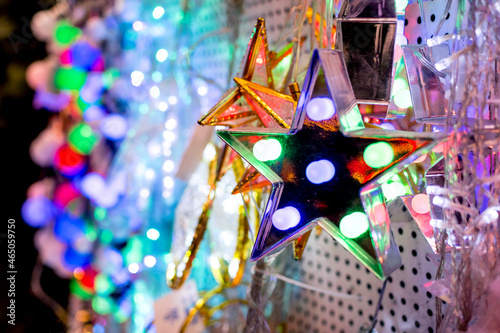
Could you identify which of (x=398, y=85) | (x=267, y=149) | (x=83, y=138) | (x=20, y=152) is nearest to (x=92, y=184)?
(x=83, y=138)

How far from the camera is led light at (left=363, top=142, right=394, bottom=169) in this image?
36 cm

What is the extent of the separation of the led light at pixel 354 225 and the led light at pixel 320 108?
0.38 feet

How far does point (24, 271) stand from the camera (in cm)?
126

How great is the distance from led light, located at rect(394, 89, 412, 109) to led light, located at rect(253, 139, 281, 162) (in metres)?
0.17

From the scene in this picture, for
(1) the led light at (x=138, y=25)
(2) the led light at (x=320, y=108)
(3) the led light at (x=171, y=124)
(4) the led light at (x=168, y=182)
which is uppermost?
(1) the led light at (x=138, y=25)

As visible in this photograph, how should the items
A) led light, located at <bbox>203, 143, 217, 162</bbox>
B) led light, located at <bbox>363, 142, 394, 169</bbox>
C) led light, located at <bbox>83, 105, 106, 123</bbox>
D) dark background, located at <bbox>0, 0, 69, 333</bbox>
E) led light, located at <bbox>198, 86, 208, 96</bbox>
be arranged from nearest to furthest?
led light, located at <bbox>363, 142, 394, 169</bbox> → led light, located at <bbox>203, 143, 217, 162</bbox> → led light, located at <bbox>198, 86, 208, 96</bbox> → led light, located at <bbox>83, 105, 106, 123</bbox> → dark background, located at <bbox>0, 0, 69, 333</bbox>

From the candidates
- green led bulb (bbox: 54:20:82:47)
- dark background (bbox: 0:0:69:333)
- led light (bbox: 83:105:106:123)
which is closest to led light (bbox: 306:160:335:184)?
led light (bbox: 83:105:106:123)

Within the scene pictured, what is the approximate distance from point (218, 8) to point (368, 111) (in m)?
0.59

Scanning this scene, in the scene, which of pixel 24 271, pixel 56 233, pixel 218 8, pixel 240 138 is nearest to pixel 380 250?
pixel 240 138

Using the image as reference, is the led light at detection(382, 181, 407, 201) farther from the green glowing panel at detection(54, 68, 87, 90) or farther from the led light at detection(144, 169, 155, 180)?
the green glowing panel at detection(54, 68, 87, 90)

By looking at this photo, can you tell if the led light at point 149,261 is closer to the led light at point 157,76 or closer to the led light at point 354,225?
the led light at point 157,76

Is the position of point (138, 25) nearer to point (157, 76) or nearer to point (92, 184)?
point (157, 76)

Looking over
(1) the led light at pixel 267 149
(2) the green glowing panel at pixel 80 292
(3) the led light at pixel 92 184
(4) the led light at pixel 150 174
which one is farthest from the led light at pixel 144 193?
(1) the led light at pixel 267 149

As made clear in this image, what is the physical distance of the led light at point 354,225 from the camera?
1.25 feet
